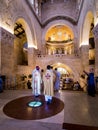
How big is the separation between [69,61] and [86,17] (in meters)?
5.24

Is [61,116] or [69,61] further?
[69,61]

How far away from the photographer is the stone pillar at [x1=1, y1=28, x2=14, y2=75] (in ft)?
28.4

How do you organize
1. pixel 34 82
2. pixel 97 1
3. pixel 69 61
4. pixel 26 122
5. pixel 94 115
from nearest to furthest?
pixel 26 122 < pixel 94 115 < pixel 34 82 < pixel 97 1 < pixel 69 61

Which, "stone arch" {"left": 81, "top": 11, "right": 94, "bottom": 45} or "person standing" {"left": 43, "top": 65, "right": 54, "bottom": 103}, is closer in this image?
"person standing" {"left": 43, "top": 65, "right": 54, "bottom": 103}

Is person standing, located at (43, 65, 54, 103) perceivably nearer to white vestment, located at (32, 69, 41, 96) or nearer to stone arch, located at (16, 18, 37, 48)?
white vestment, located at (32, 69, 41, 96)

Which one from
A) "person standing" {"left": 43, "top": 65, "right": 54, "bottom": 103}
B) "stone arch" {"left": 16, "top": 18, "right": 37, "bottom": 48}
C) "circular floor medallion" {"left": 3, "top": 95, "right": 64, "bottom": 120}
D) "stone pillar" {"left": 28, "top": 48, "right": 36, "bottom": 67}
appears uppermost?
"stone arch" {"left": 16, "top": 18, "right": 37, "bottom": 48}

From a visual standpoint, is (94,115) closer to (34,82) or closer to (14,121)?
(14,121)

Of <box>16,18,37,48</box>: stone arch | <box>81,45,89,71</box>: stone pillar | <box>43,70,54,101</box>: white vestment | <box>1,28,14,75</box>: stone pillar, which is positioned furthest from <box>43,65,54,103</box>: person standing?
<box>16,18,37,48</box>: stone arch

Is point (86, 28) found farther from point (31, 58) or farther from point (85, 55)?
point (31, 58)

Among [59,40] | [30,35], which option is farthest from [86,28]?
[59,40]

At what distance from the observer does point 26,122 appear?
11.4ft

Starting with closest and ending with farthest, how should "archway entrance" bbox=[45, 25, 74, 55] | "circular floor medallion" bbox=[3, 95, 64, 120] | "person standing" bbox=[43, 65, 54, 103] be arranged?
"circular floor medallion" bbox=[3, 95, 64, 120]
"person standing" bbox=[43, 65, 54, 103]
"archway entrance" bbox=[45, 25, 74, 55]

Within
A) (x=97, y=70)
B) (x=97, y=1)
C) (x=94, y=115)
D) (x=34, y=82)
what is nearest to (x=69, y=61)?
(x=97, y=70)

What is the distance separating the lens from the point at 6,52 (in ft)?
30.2
